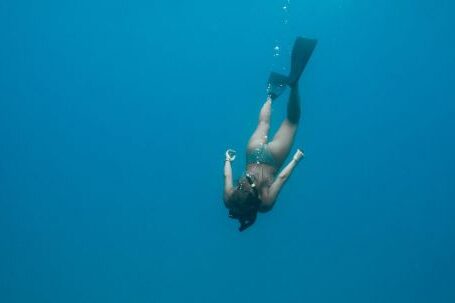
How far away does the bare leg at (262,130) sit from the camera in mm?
6952

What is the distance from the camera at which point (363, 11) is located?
22.6m

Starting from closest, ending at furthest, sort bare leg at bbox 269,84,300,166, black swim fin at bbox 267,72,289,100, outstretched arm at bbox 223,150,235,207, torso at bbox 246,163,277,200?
1. outstretched arm at bbox 223,150,235,207
2. torso at bbox 246,163,277,200
3. bare leg at bbox 269,84,300,166
4. black swim fin at bbox 267,72,289,100

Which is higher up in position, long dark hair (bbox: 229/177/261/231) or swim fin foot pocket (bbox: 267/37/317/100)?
swim fin foot pocket (bbox: 267/37/317/100)

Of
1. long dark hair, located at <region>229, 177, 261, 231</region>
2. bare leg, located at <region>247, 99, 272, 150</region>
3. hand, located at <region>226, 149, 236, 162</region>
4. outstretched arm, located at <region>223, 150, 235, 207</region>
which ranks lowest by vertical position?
long dark hair, located at <region>229, 177, 261, 231</region>

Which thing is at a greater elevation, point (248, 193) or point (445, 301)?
point (445, 301)

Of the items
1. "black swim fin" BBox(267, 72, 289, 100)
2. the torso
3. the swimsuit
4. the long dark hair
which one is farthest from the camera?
"black swim fin" BBox(267, 72, 289, 100)

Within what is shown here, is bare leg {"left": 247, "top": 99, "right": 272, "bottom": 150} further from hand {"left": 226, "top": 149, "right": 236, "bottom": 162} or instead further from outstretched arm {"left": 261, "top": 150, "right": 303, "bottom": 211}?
outstretched arm {"left": 261, "top": 150, "right": 303, "bottom": 211}

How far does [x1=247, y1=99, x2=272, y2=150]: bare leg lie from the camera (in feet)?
22.8

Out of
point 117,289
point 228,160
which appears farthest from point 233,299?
point 228,160

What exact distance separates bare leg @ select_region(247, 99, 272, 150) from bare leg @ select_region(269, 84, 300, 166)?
7.6 inches

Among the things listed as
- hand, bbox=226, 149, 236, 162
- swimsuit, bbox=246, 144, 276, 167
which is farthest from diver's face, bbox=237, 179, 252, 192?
hand, bbox=226, 149, 236, 162

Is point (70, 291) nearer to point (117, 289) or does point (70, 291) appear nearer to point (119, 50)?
point (117, 289)

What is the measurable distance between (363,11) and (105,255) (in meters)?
19.0

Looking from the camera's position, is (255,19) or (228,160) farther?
(255,19)
